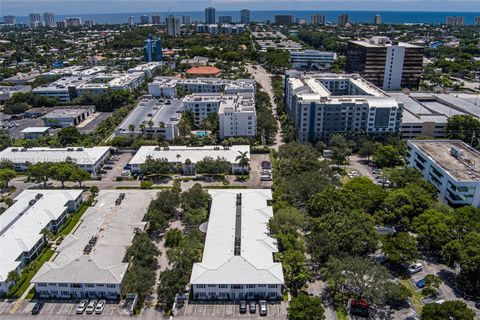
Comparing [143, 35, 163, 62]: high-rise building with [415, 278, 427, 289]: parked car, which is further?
[143, 35, 163, 62]: high-rise building

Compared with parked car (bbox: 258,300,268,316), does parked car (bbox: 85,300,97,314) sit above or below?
below

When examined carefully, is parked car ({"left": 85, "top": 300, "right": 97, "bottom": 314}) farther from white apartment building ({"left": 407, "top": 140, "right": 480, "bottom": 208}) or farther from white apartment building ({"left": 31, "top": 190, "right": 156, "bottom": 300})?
white apartment building ({"left": 407, "top": 140, "right": 480, "bottom": 208})

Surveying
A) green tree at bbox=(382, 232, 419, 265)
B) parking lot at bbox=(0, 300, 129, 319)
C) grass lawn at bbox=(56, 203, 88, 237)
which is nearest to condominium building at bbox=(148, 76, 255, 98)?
grass lawn at bbox=(56, 203, 88, 237)

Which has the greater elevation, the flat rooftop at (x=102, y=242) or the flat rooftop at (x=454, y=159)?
the flat rooftop at (x=454, y=159)

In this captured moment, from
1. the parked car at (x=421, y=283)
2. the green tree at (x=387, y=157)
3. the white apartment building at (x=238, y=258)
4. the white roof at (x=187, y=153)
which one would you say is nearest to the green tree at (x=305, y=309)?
the white apartment building at (x=238, y=258)

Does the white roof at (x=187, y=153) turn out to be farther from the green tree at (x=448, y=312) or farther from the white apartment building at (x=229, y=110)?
the green tree at (x=448, y=312)

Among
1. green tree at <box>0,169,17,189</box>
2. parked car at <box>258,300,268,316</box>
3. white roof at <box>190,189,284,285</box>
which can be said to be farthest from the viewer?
green tree at <box>0,169,17,189</box>

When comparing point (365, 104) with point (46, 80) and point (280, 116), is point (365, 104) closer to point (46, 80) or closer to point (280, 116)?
point (280, 116)
